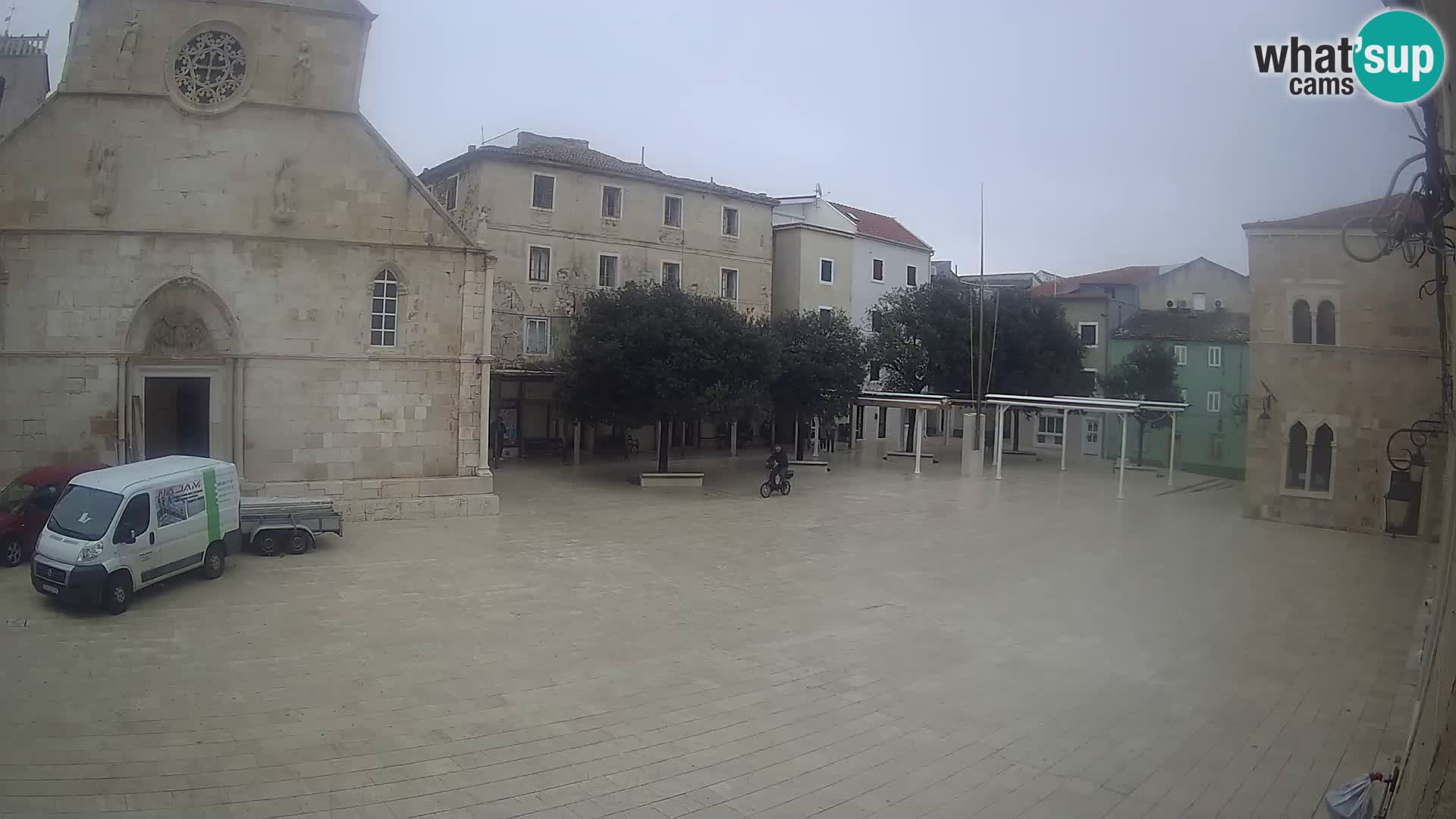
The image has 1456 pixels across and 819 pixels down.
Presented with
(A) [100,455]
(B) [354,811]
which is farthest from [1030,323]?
(B) [354,811]

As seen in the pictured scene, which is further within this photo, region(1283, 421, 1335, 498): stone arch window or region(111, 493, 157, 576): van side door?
region(1283, 421, 1335, 498): stone arch window

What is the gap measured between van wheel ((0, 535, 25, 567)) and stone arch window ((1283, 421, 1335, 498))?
84.9ft

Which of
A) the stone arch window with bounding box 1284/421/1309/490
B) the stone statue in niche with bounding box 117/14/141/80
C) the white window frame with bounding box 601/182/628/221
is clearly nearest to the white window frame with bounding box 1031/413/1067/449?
the stone arch window with bounding box 1284/421/1309/490

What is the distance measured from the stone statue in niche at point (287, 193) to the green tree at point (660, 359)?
868 cm

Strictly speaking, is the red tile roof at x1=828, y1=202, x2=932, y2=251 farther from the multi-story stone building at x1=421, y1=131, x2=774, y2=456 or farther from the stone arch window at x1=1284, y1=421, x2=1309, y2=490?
the stone arch window at x1=1284, y1=421, x2=1309, y2=490

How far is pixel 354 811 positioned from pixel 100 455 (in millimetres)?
14557

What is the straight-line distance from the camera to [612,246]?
32625mm

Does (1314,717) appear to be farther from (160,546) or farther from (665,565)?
(160,546)

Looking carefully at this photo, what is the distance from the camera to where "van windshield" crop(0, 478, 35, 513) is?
13.4 meters

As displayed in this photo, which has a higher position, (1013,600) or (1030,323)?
(1030,323)

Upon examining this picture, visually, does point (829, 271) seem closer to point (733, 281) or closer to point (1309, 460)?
point (733, 281)

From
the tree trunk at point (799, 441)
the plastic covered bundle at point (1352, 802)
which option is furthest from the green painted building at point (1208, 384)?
the plastic covered bundle at point (1352, 802)

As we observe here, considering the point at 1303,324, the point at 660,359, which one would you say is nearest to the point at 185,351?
the point at 660,359

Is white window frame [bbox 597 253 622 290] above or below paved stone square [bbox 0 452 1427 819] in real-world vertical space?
above
